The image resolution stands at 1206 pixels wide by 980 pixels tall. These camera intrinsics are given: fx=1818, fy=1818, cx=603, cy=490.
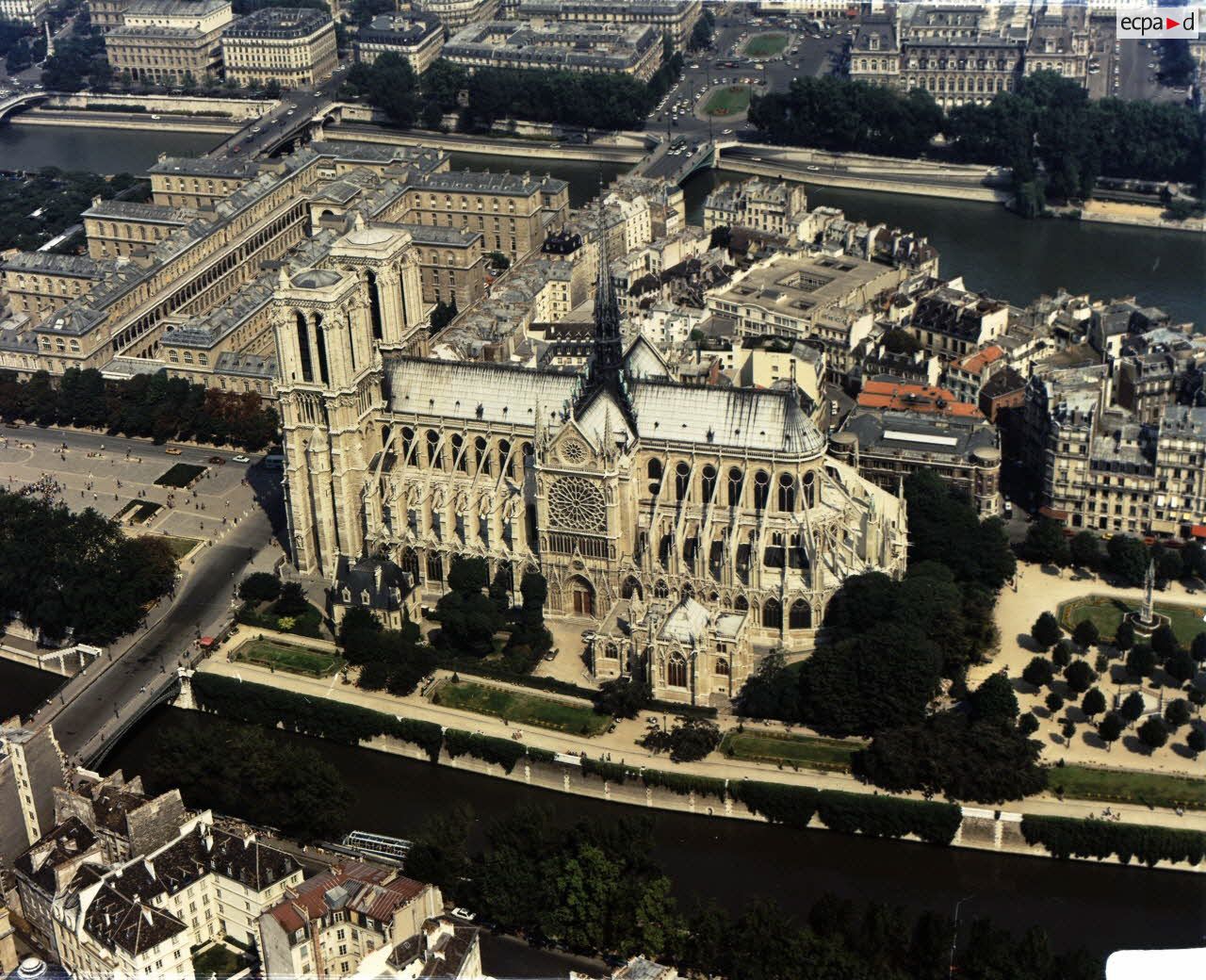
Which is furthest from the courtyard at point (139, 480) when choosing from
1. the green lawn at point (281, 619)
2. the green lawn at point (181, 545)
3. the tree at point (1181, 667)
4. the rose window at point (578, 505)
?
the tree at point (1181, 667)

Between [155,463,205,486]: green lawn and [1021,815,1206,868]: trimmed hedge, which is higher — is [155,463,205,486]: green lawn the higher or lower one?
the higher one

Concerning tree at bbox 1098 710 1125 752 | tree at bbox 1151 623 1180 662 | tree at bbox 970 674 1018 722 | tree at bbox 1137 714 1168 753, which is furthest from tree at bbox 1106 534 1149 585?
tree at bbox 970 674 1018 722

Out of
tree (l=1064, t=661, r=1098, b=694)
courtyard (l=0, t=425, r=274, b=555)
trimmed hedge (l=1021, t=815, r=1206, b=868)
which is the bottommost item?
trimmed hedge (l=1021, t=815, r=1206, b=868)

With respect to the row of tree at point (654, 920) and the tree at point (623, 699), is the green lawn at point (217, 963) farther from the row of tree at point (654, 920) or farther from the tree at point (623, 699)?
the tree at point (623, 699)

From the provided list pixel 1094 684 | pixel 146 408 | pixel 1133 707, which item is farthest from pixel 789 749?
pixel 146 408

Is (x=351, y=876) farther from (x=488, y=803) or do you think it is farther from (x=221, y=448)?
(x=221, y=448)

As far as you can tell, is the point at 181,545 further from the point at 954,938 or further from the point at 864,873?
the point at 954,938

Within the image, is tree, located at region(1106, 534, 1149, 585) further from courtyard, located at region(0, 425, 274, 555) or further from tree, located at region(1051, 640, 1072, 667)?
courtyard, located at region(0, 425, 274, 555)
